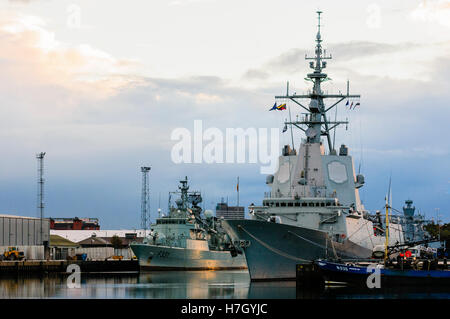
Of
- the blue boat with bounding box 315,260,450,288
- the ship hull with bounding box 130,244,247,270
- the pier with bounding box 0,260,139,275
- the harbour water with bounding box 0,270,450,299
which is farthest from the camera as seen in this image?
the ship hull with bounding box 130,244,247,270

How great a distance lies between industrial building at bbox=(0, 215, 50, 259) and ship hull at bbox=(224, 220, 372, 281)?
3529 cm

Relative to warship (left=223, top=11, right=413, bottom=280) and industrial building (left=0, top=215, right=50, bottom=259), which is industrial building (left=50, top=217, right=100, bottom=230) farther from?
warship (left=223, top=11, right=413, bottom=280)

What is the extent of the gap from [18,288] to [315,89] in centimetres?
2637

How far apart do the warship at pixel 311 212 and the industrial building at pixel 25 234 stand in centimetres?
3365

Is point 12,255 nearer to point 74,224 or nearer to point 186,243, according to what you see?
point 186,243

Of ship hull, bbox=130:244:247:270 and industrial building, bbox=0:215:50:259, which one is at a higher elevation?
industrial building, bbox=0:215:50:259

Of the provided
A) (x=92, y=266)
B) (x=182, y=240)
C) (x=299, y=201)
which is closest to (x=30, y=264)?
(x=92, y=266)

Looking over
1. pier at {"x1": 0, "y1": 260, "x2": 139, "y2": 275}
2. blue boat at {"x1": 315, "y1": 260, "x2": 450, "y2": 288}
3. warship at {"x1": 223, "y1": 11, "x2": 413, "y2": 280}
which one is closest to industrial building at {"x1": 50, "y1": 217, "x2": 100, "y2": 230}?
pier at {"x1": 0, "y1": 260, "x2": 139, "y2": 275}

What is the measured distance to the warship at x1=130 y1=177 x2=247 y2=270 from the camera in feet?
262

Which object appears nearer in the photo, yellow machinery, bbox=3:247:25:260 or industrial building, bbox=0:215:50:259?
yellow machinery, bbox=3:247:25:260

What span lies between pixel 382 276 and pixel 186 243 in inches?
1521

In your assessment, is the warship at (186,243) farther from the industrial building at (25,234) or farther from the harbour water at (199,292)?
the harbour water at (199,292)

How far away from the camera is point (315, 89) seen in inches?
2384
